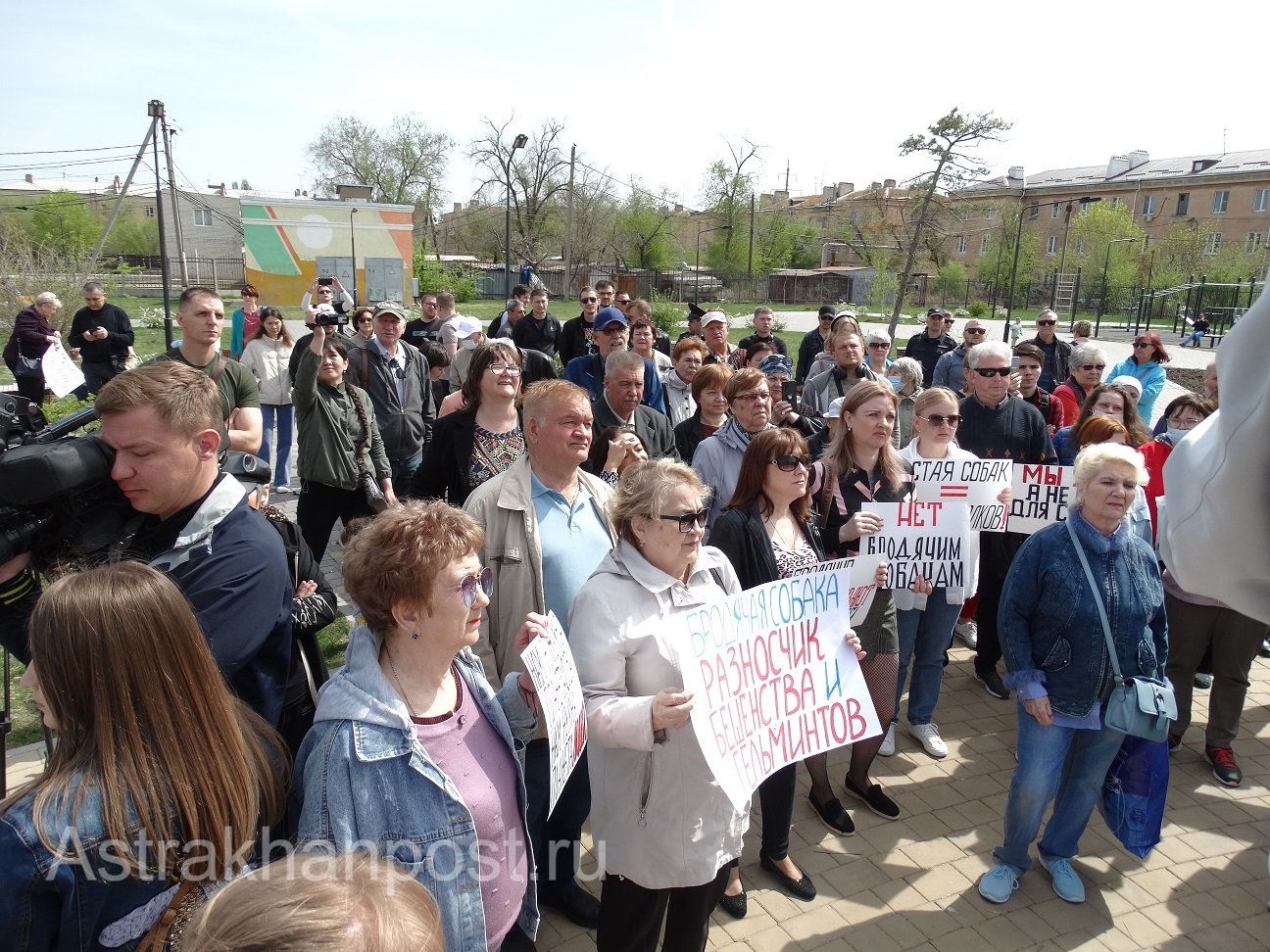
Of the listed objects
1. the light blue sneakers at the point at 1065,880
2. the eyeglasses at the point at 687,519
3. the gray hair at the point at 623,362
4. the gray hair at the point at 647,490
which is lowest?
the light blue sneakers at the point at 1065,880

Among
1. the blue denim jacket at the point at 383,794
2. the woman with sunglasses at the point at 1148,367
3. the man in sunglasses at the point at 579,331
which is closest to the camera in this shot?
the blue denim jacket at the point at 383,794

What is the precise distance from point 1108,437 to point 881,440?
1.67 meters

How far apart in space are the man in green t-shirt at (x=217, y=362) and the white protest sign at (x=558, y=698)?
9.34 feet

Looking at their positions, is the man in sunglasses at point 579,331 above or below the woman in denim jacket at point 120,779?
above

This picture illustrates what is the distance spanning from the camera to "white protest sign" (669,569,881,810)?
8.41ft

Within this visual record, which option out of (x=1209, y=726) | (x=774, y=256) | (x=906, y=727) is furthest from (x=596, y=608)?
(x=774, y=256)

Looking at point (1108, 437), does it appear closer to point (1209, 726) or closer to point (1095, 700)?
point (1209, 726)

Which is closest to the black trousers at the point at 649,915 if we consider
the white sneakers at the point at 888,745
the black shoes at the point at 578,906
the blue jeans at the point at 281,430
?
the black shoes at the point at 578,906

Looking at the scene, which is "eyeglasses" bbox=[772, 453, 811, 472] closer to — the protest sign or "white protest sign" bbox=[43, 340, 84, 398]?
the protest sign

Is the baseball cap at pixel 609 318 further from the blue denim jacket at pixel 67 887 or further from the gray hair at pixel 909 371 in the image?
the blue denim jacket at pixel 67 887

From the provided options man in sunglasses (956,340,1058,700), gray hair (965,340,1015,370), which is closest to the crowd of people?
man in sunglasses (956,340,1058,700)

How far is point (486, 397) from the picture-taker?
4254 mm

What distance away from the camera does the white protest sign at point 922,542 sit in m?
4.29

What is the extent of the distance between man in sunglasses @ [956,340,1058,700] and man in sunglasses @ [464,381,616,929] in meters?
3.29
